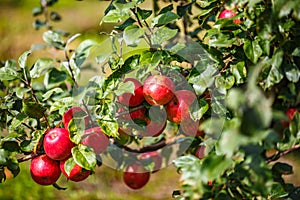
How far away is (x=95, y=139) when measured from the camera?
1.26 meters

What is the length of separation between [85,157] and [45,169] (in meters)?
0.15

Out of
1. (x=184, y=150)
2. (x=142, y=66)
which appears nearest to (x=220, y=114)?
(x=142, y=66)

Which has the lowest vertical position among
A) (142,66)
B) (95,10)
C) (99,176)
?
(95,10)

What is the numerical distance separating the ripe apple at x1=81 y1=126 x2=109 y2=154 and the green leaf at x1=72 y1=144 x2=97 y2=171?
0.03m

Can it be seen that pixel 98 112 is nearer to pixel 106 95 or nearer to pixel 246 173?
pixel 106 95

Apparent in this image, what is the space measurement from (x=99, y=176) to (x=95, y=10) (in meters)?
4.23

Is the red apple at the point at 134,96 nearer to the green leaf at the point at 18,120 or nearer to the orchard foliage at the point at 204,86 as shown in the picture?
the orchard foliage at the point at 204,86

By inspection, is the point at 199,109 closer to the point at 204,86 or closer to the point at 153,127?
the point at 204,86

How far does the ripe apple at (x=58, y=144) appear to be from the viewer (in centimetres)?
120

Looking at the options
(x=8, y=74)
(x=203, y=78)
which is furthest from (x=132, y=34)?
(x=8, y=74)

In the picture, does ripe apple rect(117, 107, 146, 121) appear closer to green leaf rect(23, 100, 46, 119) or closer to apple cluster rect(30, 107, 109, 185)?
apple cluster rect(30, 107, 109, 185)

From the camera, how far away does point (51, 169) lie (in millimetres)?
1286

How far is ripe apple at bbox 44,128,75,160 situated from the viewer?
1.20 m

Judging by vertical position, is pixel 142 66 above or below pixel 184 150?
above
